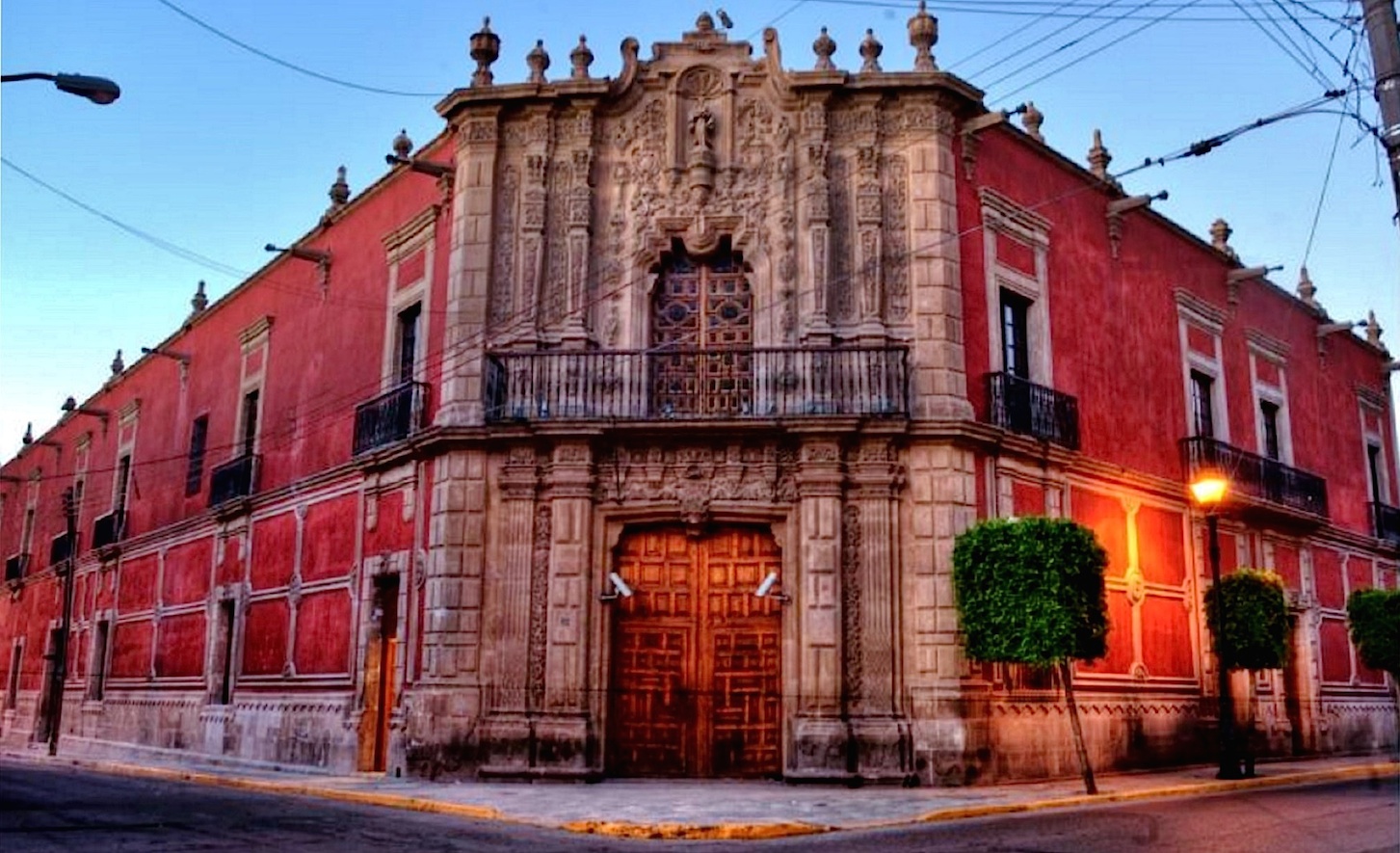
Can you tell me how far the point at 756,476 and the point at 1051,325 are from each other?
565 cm

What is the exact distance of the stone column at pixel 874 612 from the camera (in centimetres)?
1494

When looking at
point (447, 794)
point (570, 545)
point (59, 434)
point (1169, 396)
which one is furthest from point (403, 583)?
point (59, 434)

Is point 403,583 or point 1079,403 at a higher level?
point 1079,403

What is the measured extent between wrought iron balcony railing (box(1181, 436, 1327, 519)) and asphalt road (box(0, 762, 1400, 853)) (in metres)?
8.09

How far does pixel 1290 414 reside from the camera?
80.7ft

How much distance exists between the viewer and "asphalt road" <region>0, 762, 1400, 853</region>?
9.44m

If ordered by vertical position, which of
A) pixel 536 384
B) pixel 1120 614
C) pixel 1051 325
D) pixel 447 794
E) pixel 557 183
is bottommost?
pixel 447 794

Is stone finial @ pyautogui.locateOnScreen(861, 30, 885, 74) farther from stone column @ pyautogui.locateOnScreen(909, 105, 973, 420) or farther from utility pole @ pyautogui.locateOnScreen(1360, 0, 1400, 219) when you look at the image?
utility pole @ pyautogui.locateOnScreen(1360, 0, 1400, 219)

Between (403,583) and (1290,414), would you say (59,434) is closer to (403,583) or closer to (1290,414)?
(403,583)

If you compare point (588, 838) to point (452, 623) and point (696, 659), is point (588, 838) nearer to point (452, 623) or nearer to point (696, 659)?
point (696, 659)

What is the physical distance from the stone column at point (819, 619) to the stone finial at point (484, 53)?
688cm

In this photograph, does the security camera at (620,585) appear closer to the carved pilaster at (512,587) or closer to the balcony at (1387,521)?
the carved pilaster at (512,587)

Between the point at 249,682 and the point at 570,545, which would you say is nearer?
the point at 570,545

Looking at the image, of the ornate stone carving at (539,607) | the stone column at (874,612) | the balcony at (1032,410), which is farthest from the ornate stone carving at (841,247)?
the ornate stone carving at (539,607)
